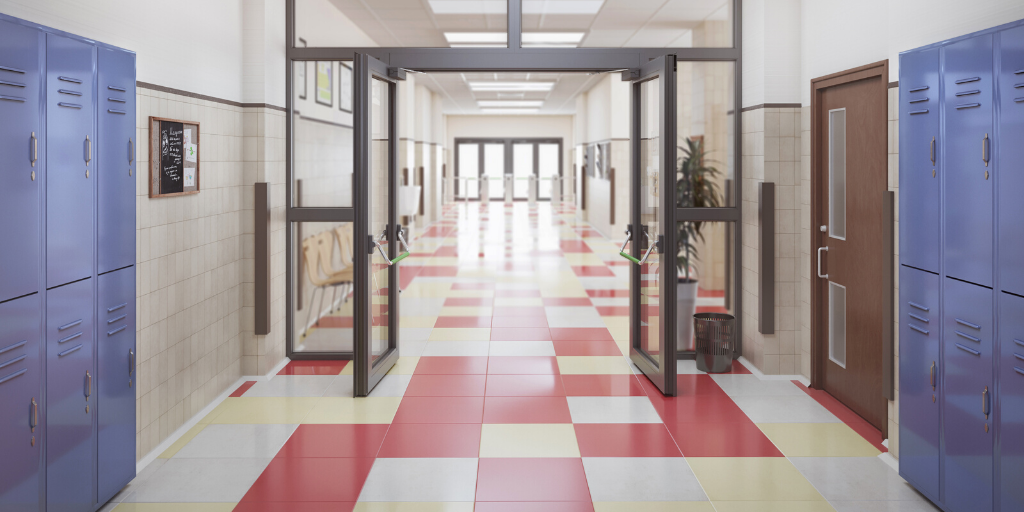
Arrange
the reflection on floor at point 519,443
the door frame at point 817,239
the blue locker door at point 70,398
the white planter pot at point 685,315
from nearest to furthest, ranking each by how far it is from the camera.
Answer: the blue locker door at point 70,398, the reflection on floor at point 519,443, the door frame at point 817,239, the white planter pot at point 685,315

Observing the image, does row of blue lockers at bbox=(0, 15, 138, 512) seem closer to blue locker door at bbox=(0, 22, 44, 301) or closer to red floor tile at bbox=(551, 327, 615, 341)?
blue locker door at bbox=(0, 22, 44, 301)

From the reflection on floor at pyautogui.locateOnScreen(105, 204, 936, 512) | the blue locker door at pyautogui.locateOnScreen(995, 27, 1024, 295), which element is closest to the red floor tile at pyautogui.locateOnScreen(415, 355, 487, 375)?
the reflection on floor at pyautogui.locateOnScreen(105, 204, 936, 512)

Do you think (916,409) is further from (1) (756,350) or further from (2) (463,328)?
(2) (463,328)

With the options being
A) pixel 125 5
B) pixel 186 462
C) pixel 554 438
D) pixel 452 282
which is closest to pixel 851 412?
pixel 554 438

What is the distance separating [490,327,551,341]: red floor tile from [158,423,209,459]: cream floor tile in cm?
272

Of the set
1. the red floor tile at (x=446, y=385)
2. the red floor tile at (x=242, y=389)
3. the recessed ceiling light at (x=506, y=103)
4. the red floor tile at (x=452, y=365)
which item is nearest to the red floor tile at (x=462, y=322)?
the red floor tile at (x=452, y=365)

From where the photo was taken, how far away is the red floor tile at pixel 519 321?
273 inches

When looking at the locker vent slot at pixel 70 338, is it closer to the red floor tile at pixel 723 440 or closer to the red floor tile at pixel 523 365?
the red floor tile at pixel 723 440

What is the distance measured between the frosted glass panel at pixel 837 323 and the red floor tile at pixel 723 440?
86cm

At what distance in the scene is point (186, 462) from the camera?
370 cm

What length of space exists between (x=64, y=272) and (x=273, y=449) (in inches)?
60.5

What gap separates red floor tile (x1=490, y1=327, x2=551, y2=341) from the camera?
6422 mm

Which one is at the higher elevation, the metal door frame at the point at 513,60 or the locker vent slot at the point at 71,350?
the metal door frame at the point at 513,60

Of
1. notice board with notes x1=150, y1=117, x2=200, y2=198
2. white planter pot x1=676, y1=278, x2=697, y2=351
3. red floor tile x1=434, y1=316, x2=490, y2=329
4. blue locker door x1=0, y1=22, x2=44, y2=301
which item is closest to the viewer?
blue locker door x1=0, y1=22, x2=44, y2=301
